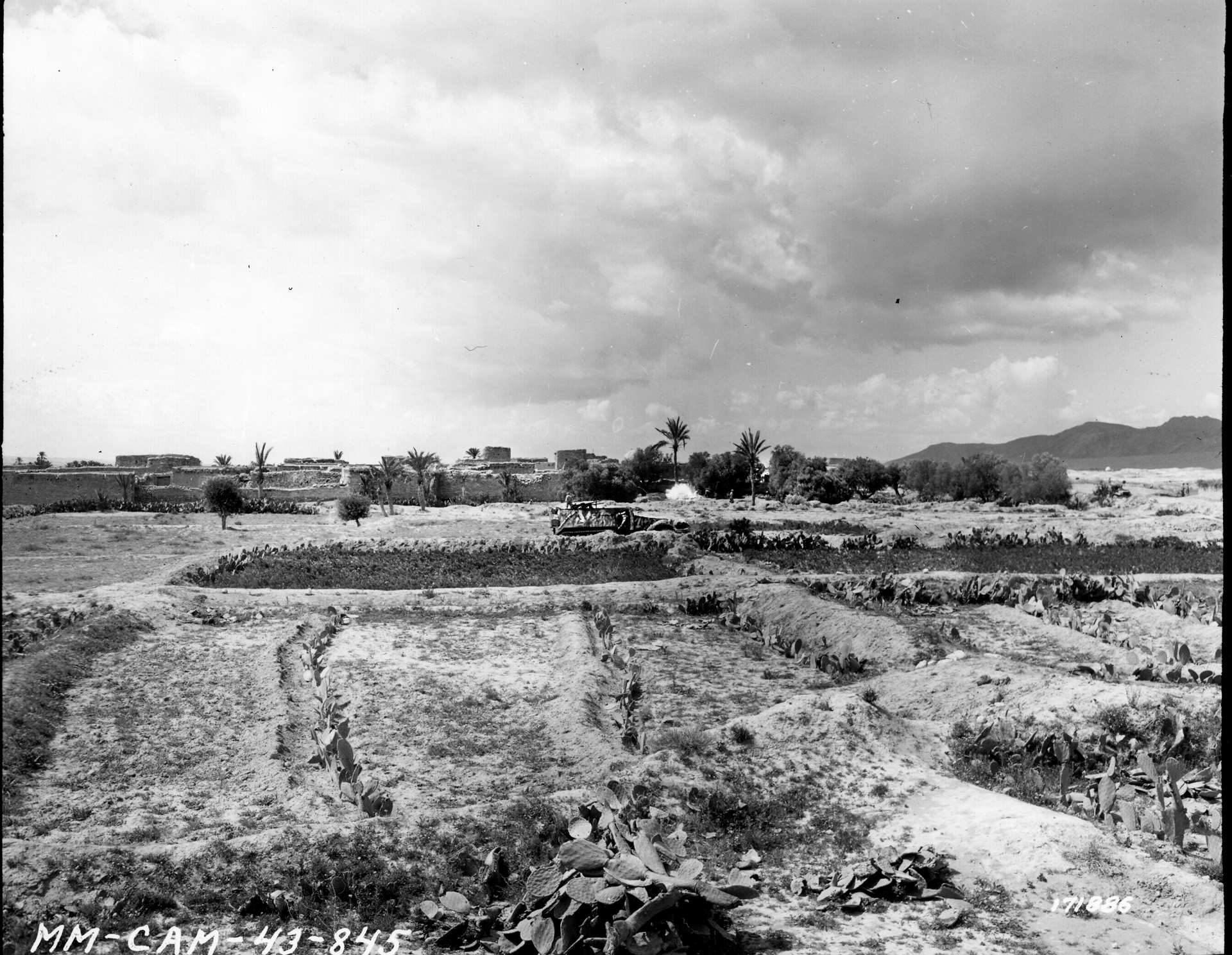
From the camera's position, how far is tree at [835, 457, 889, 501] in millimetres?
54344

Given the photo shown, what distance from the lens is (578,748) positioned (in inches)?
297

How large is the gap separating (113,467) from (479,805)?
53190 millimetres

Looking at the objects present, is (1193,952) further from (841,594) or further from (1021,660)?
(841,594)

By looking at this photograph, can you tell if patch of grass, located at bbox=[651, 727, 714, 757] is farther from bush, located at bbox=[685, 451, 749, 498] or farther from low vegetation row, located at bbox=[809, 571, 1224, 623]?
bush, located at bbox=[685, 451, 749, 498]

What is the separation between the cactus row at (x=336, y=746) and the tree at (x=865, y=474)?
1882 inches

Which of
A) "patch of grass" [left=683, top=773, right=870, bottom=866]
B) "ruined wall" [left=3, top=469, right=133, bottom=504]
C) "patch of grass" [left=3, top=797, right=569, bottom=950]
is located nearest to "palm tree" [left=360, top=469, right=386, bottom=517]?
"ruined wall" [left=3, top=469, right=133, bottom=504]

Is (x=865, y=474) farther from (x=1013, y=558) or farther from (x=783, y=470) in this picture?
(x=1013, y=558)

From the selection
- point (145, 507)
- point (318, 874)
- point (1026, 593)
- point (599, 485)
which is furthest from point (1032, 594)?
point (145, 507)

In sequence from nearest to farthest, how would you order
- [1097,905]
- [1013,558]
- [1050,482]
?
[1097,905] < [1013,558] < [1050,482]

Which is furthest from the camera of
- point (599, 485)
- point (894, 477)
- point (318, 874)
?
point (894, 477)

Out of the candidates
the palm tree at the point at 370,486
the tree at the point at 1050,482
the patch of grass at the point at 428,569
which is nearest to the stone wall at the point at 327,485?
the palm tree at the point at 370,486

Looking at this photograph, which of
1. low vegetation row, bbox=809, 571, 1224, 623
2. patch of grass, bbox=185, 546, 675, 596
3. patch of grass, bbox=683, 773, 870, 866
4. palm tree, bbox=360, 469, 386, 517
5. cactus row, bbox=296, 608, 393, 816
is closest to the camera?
patch of grass, bbox=683, 773, 870, 866

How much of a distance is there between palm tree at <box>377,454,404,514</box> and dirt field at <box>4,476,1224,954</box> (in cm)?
2753

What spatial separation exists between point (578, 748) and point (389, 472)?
40.3 m
